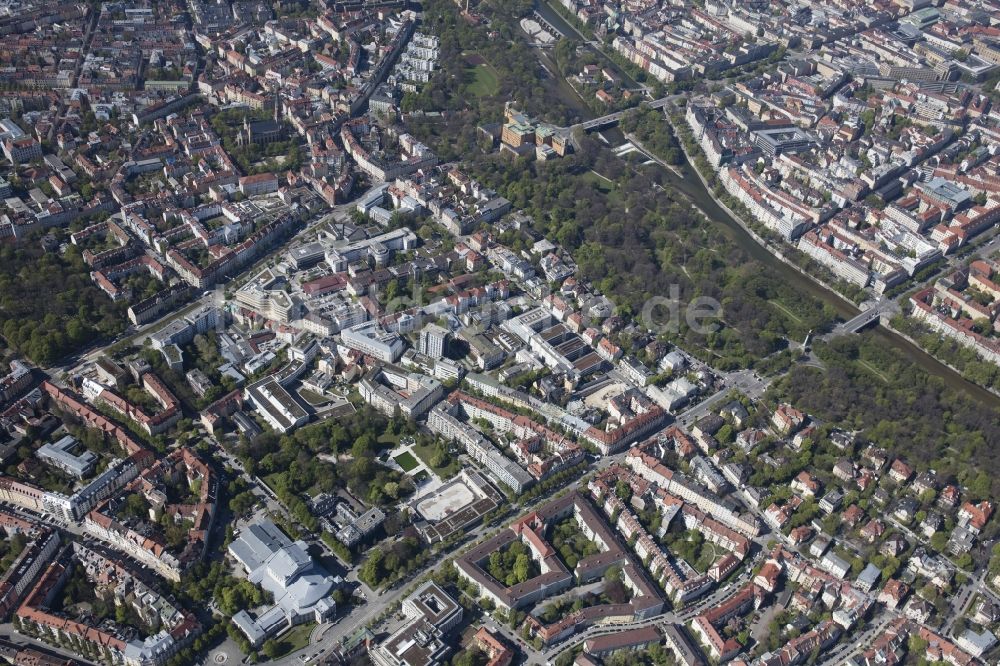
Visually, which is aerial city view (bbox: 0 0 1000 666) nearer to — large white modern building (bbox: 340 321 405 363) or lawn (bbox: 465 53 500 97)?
large white modern building (bbox: 340 321 405 363)

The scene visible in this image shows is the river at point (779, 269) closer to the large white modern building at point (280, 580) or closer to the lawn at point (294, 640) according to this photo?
the large white modern building at point (280, 580)

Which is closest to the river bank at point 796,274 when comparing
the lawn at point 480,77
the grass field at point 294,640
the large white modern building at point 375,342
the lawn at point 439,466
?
the lawn at point 480,77

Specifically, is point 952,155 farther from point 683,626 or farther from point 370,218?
point 683,626

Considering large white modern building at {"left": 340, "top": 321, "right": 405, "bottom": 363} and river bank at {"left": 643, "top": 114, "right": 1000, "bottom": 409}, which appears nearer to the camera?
large white modern building at {"left": 340, "top": 321, "right": 405, "bottom": 363}

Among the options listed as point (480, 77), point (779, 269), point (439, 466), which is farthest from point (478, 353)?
point (480, 77)

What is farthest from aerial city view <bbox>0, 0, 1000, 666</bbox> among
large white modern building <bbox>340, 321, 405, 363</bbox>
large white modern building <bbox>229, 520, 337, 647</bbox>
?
large white modern building <bbox>340, 321, 405, 363</bbox>

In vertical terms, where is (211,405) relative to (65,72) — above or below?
below

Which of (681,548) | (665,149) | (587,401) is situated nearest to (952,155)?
(665,149)
